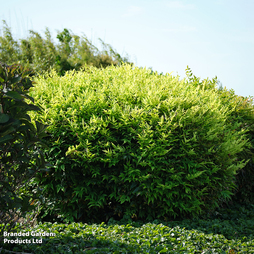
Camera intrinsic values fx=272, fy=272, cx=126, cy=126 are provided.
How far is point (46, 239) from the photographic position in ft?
9.71

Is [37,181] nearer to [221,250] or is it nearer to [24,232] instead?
[24,232]

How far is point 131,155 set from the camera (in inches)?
157

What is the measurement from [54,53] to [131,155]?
12536mm

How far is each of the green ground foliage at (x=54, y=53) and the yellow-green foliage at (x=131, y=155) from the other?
8.85 m

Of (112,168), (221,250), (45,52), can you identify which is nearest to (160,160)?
(112,168)

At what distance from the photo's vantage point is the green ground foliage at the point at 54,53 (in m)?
13.8

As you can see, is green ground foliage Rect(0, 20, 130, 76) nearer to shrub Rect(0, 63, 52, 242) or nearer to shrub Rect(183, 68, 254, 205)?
shrub Rect(183, 68, 254, 205)

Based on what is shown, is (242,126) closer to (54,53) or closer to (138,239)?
(138,239)

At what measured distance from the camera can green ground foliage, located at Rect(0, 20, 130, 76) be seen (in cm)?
1381

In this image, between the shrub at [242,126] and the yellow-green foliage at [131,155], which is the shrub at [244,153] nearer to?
the shrub at [242,126]

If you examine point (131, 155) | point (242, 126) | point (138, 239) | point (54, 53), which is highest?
point (54, 53)

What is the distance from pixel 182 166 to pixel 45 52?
1231 cm

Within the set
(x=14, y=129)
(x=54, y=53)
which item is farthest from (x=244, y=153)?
(x=54, y=53)

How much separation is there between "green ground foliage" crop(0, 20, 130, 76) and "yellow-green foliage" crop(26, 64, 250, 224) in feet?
29.0
